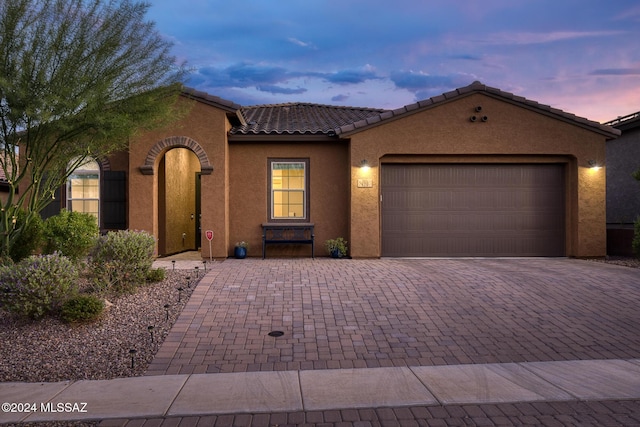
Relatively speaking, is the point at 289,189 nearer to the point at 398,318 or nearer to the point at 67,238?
the point at 67,238

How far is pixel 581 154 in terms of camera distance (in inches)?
480

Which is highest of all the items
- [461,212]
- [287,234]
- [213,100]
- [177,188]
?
[213,100]

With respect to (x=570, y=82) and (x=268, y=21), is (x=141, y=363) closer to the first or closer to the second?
(x=268, y=21)

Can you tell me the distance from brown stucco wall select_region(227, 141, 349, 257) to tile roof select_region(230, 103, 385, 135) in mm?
428

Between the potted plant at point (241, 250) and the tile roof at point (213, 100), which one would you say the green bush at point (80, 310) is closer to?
the potted plant at point (241, 250)

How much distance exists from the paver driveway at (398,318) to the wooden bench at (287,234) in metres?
2.13

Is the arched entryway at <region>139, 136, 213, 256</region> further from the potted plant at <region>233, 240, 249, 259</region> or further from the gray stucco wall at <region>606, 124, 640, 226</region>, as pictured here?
the gray stucco wall at <region>606, 124, 640, 226</region>

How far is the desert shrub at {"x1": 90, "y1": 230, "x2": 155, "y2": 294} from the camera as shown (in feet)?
25.2

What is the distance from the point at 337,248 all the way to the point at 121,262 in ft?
19.3

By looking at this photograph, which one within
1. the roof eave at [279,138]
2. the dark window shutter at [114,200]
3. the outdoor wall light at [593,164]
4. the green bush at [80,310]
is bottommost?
the green bush at [80,310]

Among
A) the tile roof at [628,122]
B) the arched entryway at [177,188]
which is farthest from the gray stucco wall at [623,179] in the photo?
the arched entryway at [177,188]

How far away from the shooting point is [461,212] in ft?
40.6

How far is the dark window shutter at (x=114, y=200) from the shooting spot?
12008 mm

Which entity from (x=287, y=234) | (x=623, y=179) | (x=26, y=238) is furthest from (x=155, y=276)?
(x=623, y=179)
